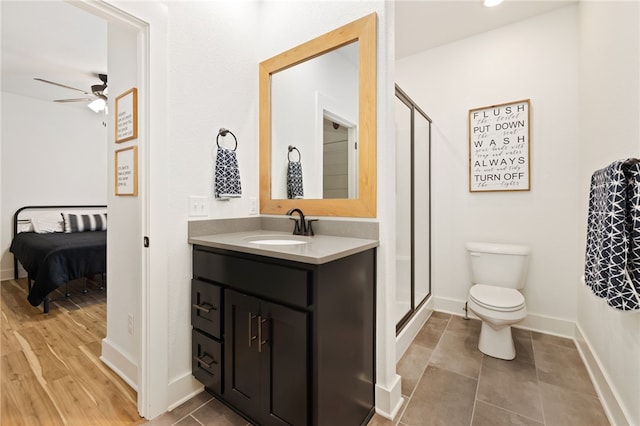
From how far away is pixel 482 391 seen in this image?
158 cm

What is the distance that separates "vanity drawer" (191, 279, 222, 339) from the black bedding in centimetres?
214

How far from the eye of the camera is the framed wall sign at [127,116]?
1501mm

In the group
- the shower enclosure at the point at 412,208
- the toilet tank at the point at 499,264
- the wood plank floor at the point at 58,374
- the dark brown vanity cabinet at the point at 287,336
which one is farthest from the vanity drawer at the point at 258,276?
the toilet tank at the point at 499,264

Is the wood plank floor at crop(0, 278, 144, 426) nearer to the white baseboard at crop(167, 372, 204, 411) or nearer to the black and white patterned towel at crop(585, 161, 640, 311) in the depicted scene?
the white baseboard at crop(167, 372, 204, 411)

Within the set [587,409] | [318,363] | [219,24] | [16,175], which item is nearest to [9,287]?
[16,175]

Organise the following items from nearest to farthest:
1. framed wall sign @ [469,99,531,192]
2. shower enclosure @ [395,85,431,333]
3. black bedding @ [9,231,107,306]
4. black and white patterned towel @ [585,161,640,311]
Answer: black and white patterned towel @ [585,161,640,311], shower enclosure @ [395,85,431,333], framed wall sign @ [469,99,531,192], black bedding @ [9,231,107,306]

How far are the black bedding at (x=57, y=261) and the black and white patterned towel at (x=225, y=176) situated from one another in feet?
7.45

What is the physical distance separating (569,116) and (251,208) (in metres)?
2.53

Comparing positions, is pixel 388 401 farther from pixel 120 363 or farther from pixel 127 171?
pixel 127 171

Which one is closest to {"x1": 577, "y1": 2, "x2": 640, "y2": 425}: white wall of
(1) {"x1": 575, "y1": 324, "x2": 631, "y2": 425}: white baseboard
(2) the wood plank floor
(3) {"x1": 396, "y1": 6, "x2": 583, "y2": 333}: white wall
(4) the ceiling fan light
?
(1) {"x1": 575, "y1": 324, "x2": 631, "y2": 425}: white baseboard

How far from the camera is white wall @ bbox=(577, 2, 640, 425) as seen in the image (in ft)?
3.93

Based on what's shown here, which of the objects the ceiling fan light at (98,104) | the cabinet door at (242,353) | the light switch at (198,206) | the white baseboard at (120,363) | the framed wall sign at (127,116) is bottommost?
the white baseboard at (120,363)

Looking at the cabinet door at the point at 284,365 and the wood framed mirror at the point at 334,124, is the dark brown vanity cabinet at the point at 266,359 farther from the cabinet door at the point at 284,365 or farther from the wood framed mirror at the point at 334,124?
the wood framed mirror at the point at 334,124

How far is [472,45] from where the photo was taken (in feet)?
8.27
